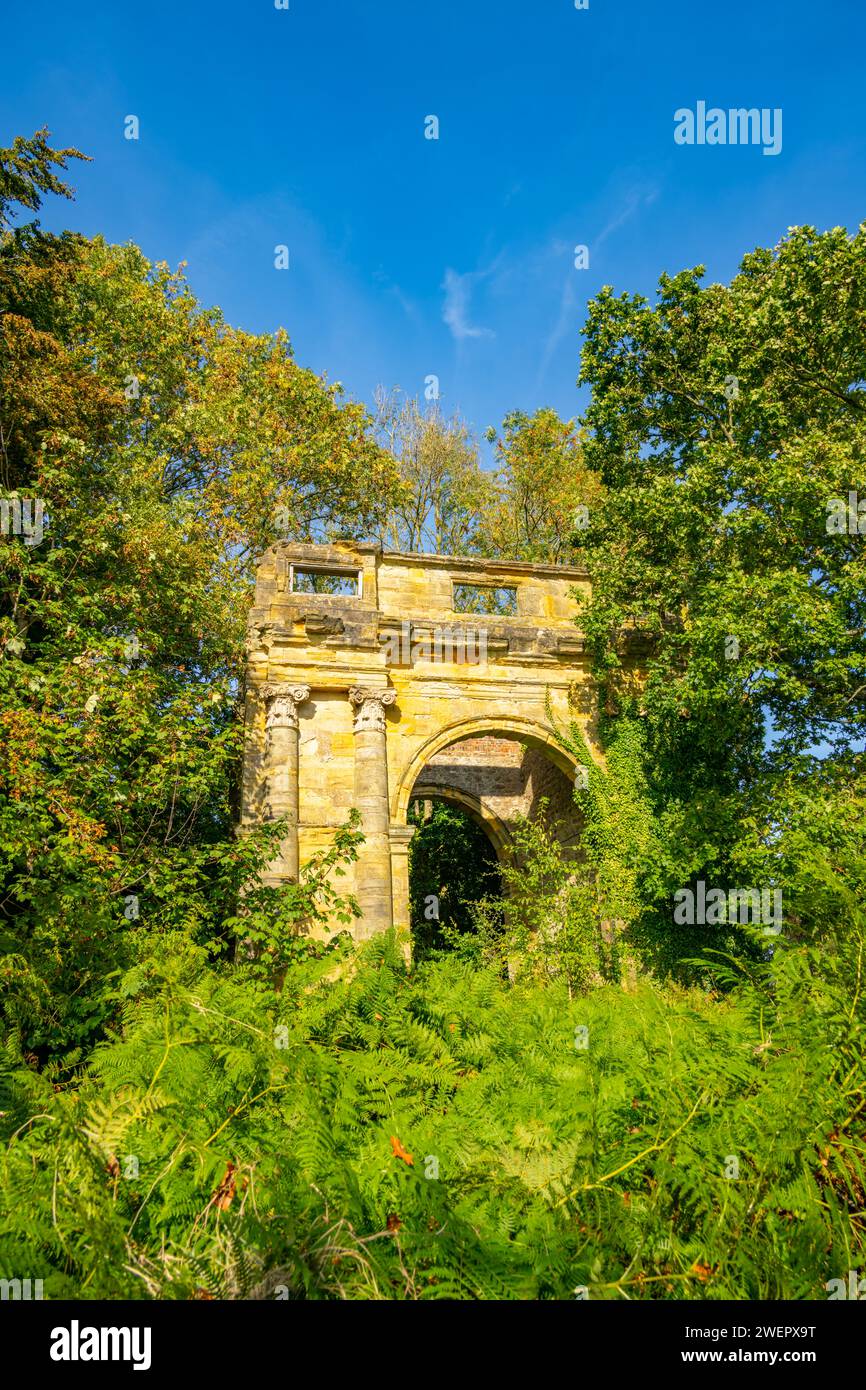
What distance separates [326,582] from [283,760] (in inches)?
405

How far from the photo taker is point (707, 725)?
37.7 feet

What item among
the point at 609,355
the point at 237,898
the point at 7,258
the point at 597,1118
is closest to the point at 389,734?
the point at 237,898

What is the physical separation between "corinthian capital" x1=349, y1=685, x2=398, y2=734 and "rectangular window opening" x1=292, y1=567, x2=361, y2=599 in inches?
64.3

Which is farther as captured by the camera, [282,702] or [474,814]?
[474,814]

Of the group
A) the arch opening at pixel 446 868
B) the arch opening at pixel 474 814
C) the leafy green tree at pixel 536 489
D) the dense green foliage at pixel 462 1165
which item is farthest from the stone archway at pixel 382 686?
the leafy green tree at pixel 536 489

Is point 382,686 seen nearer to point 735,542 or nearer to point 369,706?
point 369,706

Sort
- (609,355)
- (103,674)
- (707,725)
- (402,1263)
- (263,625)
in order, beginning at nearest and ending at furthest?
(402,1263) < (103,674) < (707,725) < (263,625) < (609,355)

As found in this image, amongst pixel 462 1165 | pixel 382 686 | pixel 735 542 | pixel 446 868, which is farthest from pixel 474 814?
pixel 462 1165

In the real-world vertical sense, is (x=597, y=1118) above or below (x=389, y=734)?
below

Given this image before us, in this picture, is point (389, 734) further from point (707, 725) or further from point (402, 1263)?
point (402, 1263)

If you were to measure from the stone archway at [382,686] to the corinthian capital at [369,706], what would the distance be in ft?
0.06

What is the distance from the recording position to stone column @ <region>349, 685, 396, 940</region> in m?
11.8

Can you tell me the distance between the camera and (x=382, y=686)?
12875mm
